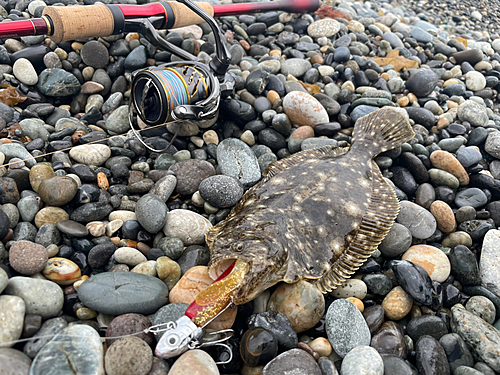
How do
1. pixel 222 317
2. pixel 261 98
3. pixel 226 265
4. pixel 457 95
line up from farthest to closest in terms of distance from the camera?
1. pixel 457 95
2. pixel 261 98
3. pixel 226 265
4. pixel 222 317

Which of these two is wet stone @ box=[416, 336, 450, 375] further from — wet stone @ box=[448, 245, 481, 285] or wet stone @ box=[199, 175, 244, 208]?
wet stone @ box=[199, 175, 244, 208]

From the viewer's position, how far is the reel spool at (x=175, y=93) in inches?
152

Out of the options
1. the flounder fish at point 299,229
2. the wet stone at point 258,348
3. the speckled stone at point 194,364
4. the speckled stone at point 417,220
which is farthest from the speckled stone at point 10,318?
the speckled stone at point 417,220

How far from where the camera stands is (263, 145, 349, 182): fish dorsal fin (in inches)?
158

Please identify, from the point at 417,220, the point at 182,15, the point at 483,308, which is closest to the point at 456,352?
the point at 483,308

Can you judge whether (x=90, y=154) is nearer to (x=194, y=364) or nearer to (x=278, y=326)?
(x=194, y=364)

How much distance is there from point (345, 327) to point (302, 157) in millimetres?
2012

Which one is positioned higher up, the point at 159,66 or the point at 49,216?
the point at 159,66

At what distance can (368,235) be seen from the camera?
3445 mm

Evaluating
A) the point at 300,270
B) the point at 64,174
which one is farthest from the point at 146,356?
the point at 64,174

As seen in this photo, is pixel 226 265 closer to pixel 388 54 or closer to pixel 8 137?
pixel 8 137

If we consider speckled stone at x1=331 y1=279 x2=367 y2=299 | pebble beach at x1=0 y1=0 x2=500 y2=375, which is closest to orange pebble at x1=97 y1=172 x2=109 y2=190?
pebble beach at x1=0 y1=0 x2=500 y2=375

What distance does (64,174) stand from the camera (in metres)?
3.73

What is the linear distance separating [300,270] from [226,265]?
630 mm
